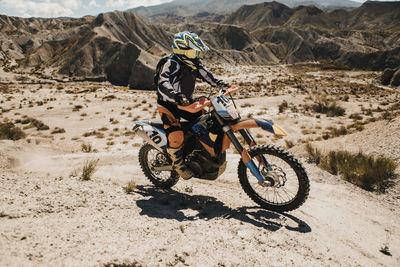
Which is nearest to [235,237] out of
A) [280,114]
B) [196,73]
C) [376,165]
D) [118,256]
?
[118,256]

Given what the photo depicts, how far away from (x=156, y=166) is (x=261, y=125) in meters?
2.55

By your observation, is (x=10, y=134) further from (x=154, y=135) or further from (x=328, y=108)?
(x=328, y=108)

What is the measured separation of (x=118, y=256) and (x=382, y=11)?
818ft

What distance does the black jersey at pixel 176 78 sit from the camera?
15.0ft

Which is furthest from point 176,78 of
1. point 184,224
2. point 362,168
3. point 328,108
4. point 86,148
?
point 328,108

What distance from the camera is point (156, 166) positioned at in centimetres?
561

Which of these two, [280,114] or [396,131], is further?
[280,114]

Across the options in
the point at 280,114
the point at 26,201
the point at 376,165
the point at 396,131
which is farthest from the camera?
the point at 280,114

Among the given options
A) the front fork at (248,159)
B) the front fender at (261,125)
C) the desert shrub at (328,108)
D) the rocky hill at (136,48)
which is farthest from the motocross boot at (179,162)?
the desert shrub at (328,108)

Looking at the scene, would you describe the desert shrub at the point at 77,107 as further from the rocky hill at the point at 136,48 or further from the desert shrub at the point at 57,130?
the rocky hill at the point at 136,48

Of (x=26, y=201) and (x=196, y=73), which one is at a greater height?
(x=196, y=73)

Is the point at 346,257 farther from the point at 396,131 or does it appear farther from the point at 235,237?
the point at 396,131

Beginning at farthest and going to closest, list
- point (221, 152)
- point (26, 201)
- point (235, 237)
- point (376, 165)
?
1. point (376, 165)
2. point (221, 152)
3. point (26, 201)
4. point (235, 237)

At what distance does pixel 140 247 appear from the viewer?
3174mm
